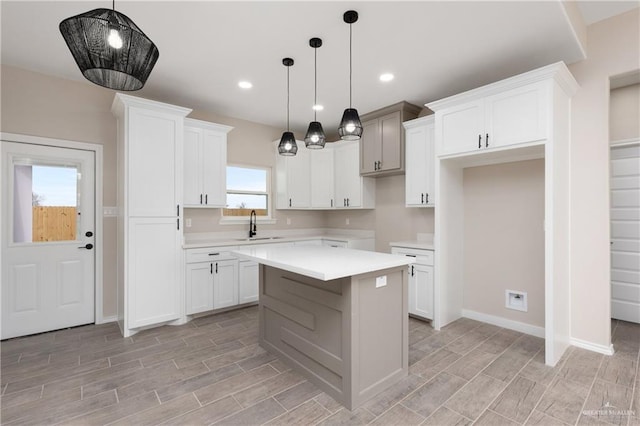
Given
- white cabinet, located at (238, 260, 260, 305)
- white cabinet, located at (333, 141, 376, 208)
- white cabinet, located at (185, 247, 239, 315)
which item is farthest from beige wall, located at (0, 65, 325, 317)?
white cabinet, located at (333, 141, 376, 208)

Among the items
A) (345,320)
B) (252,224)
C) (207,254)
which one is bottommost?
(345,320)

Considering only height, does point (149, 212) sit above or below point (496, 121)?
below

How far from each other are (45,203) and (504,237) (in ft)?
17.4

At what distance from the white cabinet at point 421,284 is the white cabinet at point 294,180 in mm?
2161

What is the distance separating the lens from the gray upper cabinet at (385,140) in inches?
169

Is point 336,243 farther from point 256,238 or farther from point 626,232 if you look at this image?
point 626,232

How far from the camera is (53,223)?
3.54 meters

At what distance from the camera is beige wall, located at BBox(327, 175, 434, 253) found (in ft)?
14.5

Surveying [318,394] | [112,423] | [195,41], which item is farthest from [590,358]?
[195,41]

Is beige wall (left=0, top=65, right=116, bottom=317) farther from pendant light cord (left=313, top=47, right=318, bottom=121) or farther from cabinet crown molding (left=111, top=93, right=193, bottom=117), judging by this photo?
pendant light cord (left=313, top=47, right=318, bottom=121)

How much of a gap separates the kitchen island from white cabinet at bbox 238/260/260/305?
1683 mm

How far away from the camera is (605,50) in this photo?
287 centimetres

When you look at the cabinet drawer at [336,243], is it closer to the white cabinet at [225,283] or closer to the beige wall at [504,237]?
the white cabinet at [225,283]

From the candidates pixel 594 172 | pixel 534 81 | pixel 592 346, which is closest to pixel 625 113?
pixel 594 172
